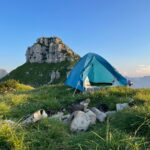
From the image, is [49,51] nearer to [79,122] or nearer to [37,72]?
[37,72]

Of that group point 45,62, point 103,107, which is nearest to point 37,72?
point 45,62

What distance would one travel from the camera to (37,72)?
173625mm

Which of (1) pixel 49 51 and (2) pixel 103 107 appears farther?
(1) pixel 49 51

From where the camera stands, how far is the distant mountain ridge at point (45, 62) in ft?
538

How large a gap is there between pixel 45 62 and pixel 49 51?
6.37 metres

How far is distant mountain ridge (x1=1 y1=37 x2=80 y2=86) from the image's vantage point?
164000 mm

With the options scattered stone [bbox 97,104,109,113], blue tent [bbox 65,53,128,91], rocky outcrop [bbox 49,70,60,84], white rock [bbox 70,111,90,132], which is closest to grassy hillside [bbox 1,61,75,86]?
rocky outcrop [bbox 49,70,60,84]

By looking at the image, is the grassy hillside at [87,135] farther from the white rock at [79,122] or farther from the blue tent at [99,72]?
the blue tent at [99,72]

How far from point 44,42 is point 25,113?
17412 centimetres

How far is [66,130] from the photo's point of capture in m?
9.61

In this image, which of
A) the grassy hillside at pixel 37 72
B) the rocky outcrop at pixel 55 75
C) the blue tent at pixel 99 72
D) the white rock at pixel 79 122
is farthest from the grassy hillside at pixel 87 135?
the rocky outcrop at pixel 55 75

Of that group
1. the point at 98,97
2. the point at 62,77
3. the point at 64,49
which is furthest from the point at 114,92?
the point at 64,49

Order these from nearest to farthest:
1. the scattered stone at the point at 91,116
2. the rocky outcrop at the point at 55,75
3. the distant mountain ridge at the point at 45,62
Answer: the scattered stone at the point at 91,116
the rocky outcrop at the point at 55,75
the distant mountain ridge at the point at 45,62

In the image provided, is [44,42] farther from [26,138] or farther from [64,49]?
[26,138]
